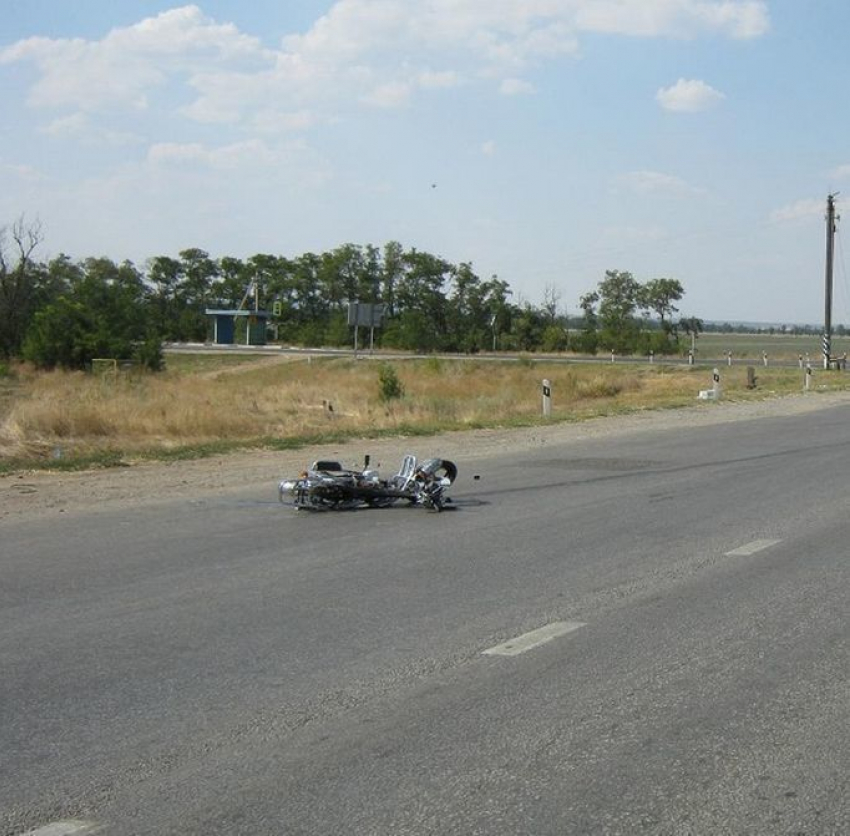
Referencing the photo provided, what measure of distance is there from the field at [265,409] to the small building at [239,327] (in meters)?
46.3

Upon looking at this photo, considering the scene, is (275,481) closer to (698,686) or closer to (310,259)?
(698,686)

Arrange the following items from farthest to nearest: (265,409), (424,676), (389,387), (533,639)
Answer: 1. (389,387)
2. (265,409)
3. (533,639)
4. (424,676)

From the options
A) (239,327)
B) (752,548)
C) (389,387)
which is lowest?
(752,548)

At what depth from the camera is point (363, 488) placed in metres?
12.4

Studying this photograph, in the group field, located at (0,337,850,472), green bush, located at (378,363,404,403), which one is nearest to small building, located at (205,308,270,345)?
field, located at (0,337,850,472)

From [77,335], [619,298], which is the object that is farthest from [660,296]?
[77,335]

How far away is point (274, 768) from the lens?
16.0ft

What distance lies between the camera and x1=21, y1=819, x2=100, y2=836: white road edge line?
4230 millimetres

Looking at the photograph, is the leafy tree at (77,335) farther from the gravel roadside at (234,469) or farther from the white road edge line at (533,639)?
the white road edge line at (533,639)

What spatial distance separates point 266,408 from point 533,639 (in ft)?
71.8

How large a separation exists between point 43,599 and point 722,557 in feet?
17.8

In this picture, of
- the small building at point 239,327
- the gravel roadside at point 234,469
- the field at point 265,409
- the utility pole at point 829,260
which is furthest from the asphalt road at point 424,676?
the small building at point 239,327

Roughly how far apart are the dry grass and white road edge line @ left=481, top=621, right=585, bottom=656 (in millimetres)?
11292

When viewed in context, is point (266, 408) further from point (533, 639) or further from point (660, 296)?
point (660, 296)
